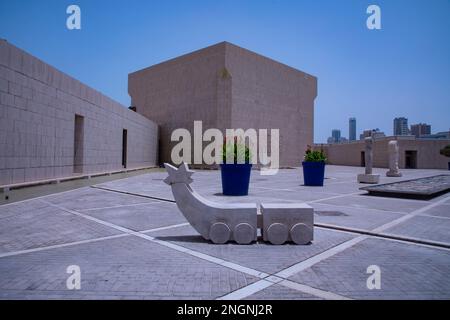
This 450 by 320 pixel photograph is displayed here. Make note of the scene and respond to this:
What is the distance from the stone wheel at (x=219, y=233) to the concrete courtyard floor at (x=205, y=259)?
132mm

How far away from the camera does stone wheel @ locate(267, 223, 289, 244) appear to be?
16.2ft

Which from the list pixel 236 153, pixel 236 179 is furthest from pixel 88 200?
pixel 236 153

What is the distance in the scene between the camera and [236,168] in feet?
36.9

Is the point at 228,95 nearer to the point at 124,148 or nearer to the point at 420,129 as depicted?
the point at 124,148

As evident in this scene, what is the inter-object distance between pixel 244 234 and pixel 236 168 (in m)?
6.35

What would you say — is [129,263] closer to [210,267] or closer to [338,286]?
[210,267]

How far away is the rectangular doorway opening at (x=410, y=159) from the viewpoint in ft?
144

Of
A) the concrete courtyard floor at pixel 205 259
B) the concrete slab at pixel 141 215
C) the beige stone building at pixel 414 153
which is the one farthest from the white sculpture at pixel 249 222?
the beige stone building at pixel 414 153

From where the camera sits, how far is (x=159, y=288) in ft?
10.4

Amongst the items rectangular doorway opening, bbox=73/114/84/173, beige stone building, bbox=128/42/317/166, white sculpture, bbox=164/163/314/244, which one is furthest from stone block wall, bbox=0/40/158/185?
beige stone building, bbox=128/42/317/166

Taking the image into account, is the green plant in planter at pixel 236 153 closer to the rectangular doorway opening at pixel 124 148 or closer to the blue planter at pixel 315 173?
the blue planter at pixel 315 173

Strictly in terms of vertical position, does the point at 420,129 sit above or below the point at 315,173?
above

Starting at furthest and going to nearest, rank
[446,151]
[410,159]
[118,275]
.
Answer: [410,159] → [446,151] → [118,275]

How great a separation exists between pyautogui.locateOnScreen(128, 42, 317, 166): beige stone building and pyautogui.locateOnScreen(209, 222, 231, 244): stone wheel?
26752mm
